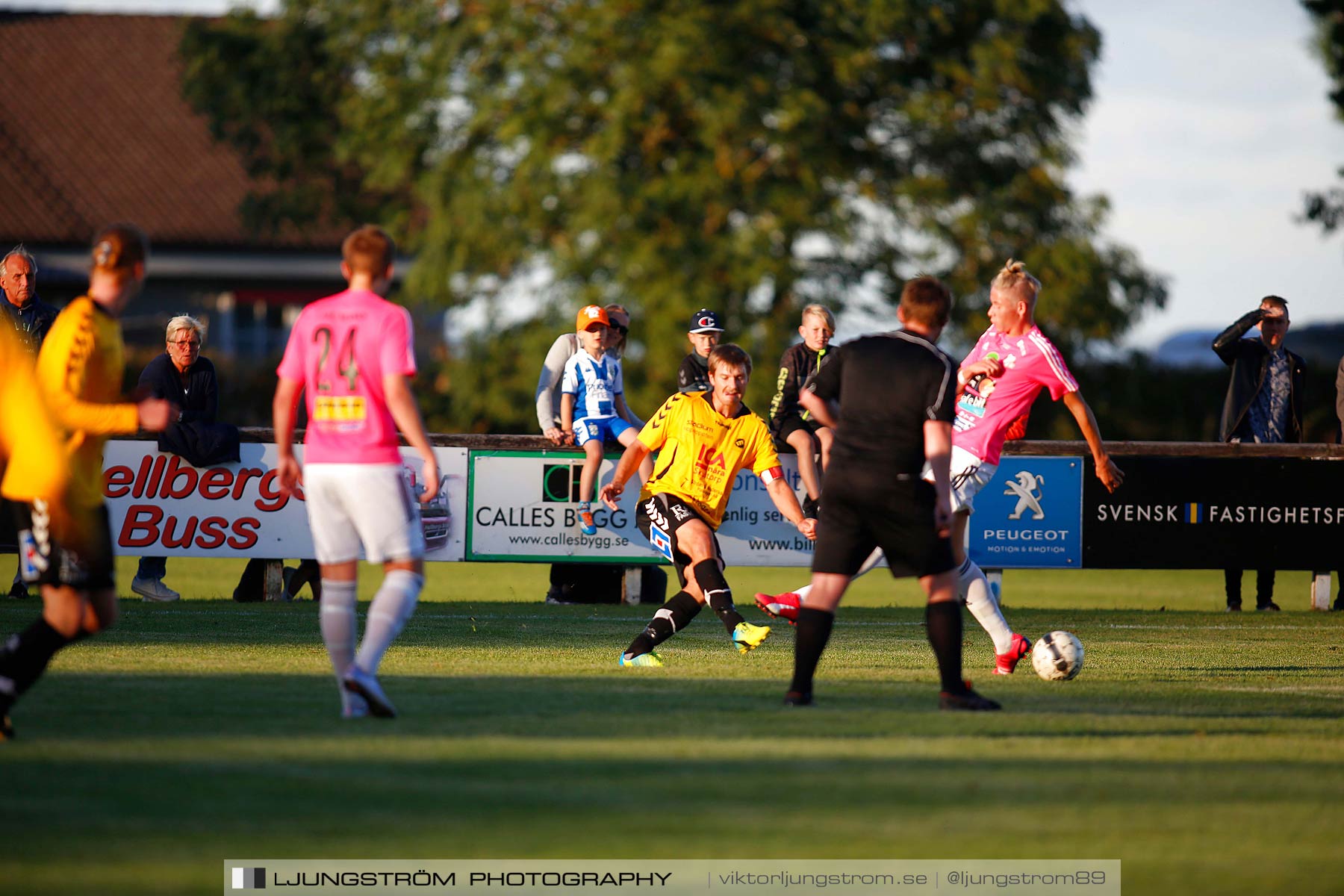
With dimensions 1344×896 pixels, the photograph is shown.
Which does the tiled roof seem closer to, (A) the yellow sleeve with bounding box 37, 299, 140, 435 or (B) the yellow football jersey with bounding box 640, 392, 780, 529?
(B) the yellow football jersey with bounding box 640, 392, 780, 529

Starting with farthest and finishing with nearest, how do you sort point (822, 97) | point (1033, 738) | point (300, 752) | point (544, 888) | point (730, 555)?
point (822, 97) < point (730, 555) < point (1033, 738) < point (300, 752) < point (544, 888)

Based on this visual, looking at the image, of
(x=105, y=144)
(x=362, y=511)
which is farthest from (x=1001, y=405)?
(x=105, y=144)

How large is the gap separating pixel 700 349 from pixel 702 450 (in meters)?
3.81

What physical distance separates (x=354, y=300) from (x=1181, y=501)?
400 inches

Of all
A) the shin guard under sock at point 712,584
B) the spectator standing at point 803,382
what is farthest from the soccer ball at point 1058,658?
the spectator standing at point 803,382

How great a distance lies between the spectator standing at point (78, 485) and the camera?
6465 millimetres

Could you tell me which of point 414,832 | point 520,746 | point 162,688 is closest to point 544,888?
point 414,832

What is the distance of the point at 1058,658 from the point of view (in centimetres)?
906

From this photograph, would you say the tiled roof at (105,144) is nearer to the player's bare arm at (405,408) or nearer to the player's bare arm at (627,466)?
the player's bare arm at (627,466)

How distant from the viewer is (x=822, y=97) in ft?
109

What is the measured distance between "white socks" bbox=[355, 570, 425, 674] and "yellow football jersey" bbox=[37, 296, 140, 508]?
1065 mm

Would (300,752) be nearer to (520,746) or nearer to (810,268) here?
(520,746)

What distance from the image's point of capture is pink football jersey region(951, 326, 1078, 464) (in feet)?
30.3

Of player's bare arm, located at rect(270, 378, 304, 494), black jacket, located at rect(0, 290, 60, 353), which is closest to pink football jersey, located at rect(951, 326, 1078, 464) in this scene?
player's bare arm, located at rect(270, 378, 304, 494)
